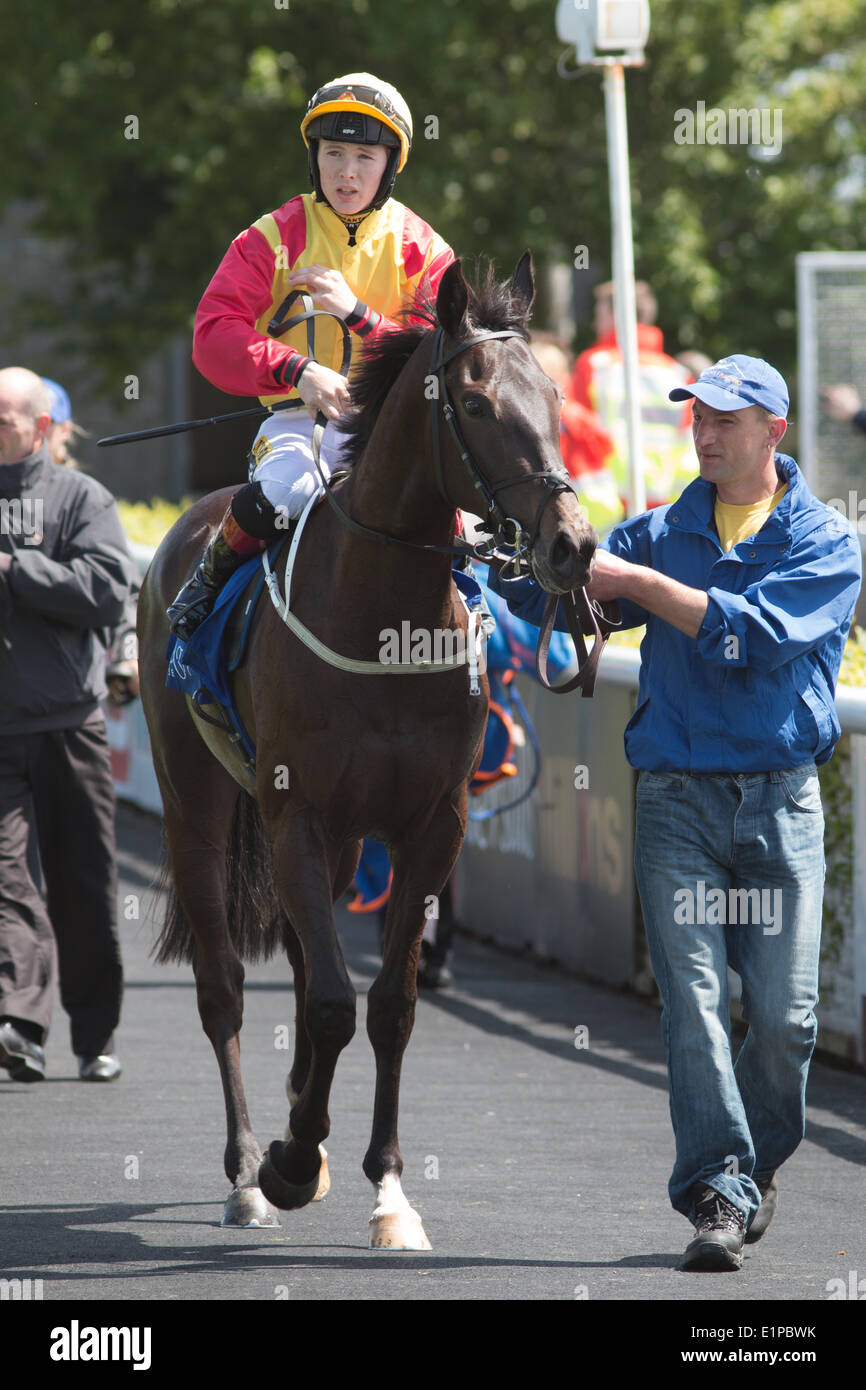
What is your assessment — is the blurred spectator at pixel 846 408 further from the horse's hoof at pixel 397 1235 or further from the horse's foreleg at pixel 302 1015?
the horse's hoof at pixel 397 1235

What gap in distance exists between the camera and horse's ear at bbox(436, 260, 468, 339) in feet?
16.8

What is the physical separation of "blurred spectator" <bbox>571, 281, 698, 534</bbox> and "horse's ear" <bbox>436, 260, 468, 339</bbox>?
22.6 feet

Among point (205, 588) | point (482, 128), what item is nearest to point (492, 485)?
point (205, 588)

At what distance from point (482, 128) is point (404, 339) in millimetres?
14878

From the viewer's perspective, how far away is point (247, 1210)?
5777mm

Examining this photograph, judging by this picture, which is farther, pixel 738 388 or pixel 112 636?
pixel 112 636

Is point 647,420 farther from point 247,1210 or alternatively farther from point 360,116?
point 247,1210

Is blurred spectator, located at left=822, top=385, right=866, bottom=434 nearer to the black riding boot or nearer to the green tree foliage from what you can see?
the black riding boot

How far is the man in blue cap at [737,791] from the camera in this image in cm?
519

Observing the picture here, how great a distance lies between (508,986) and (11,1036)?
7.98 feet

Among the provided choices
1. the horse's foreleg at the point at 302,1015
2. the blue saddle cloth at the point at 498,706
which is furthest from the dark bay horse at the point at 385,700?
the blue saddle cloth at the point at 498,706

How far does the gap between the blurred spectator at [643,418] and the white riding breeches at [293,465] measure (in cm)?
618

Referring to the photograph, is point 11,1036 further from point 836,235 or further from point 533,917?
point 836,235
